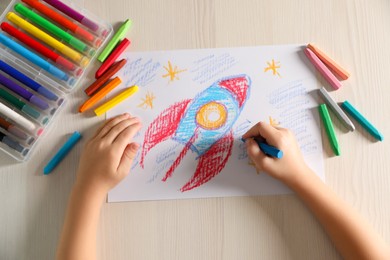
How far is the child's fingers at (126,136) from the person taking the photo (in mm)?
667

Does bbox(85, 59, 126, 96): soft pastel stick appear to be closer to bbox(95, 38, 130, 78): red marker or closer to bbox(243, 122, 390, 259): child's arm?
bbox(95, 38, 130, 78): red marker

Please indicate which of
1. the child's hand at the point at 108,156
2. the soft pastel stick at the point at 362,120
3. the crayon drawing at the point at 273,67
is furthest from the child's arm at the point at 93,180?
the soft pastel stick at the point at 362,120

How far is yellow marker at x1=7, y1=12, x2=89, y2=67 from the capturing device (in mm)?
697

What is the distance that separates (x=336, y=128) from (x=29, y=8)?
561 millimetres

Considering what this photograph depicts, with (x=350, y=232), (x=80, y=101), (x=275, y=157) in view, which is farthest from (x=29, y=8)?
(x=350, y=232)

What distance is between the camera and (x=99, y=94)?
27.7 inches

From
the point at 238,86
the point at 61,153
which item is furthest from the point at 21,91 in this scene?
the point at 238,86

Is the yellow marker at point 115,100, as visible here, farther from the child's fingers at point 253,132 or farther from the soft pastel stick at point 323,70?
the soft pastel stick at point 323,70

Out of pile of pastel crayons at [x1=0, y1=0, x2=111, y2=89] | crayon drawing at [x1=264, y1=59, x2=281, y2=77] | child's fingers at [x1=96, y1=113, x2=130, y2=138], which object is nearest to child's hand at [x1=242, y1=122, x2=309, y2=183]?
crayon drawing at [x1=264, y1=59, x2=281, y2=77]

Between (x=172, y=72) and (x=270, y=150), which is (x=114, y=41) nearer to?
(x=172, y=72)

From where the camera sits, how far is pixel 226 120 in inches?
27.5

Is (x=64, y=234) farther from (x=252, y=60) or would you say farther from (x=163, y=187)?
(x=252, y=60)

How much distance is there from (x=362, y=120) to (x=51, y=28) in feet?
1.78

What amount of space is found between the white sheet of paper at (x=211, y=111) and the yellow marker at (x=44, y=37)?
8 cm
